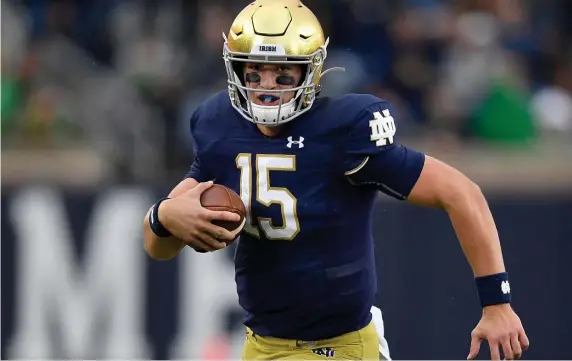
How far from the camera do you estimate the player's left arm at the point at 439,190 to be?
3838 millimetres

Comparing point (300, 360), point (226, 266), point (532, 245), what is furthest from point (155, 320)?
point (300, 360)

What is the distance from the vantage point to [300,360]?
13.3ft

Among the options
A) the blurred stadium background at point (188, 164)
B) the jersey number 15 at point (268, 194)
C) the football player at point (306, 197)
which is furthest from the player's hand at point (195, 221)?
the blurred stadium background at point (188, 164)

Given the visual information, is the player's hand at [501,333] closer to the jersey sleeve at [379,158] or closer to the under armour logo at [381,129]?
the jersey sleeve at [379,158]

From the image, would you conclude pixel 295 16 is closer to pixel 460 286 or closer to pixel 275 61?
pixel 275 61

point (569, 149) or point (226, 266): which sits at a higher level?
point (569, 149)

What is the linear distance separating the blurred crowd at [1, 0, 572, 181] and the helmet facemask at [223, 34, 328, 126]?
11.8ft

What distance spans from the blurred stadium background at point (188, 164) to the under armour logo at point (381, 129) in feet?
10.9

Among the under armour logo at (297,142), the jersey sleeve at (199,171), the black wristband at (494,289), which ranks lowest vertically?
the black wristband at (494,289)

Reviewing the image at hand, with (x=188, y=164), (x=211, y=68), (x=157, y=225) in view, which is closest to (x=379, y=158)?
(x=157, y=225)

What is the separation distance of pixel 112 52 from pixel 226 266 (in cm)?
210

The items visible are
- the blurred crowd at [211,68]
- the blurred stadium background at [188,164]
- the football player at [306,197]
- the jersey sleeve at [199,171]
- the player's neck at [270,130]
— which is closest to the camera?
the football player at [306,197]

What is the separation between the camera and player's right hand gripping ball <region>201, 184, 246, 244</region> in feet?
12.5

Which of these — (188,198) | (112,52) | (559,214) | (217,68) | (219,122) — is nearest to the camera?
(188,198)
